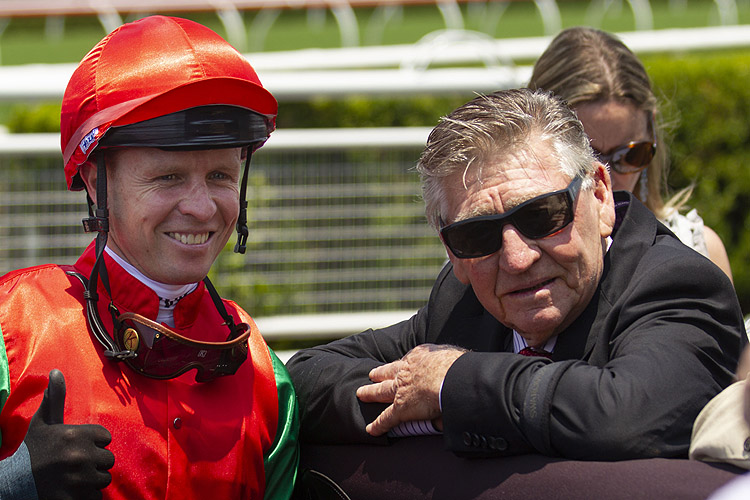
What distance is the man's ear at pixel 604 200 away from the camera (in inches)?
95.6

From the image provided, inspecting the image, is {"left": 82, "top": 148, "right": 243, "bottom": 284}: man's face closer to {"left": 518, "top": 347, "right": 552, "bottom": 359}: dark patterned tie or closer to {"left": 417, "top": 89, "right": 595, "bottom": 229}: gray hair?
{"left": 417, "top": 89, "right": 595, "bottom": 229}: gray hair

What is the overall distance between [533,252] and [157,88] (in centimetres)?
106

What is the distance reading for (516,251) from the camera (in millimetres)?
2299

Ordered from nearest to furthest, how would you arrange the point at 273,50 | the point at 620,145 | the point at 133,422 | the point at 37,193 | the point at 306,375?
the point at 133,422, the point at 306,375, the point at 620,145, the point at 37,193, the point at 273,50

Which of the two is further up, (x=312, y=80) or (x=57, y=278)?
(x=312, y=80)

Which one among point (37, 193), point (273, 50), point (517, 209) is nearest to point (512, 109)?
point (517, 209)

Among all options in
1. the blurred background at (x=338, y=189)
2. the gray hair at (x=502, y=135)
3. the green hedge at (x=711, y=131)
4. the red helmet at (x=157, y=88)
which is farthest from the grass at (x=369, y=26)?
the gray hair at (x=502, y=135)

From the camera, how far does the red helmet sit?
2188 mm

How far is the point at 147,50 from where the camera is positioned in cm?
227

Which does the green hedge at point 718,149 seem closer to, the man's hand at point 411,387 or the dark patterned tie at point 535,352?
the dark patterned tie at point 535,352

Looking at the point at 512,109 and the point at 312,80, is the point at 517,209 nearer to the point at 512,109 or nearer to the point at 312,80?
the point at 512,109

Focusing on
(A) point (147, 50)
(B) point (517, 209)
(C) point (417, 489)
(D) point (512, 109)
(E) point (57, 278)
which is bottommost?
(C) point (417, 489)

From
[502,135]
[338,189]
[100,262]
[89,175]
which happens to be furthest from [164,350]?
[338,189]

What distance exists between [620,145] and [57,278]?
2124mm
